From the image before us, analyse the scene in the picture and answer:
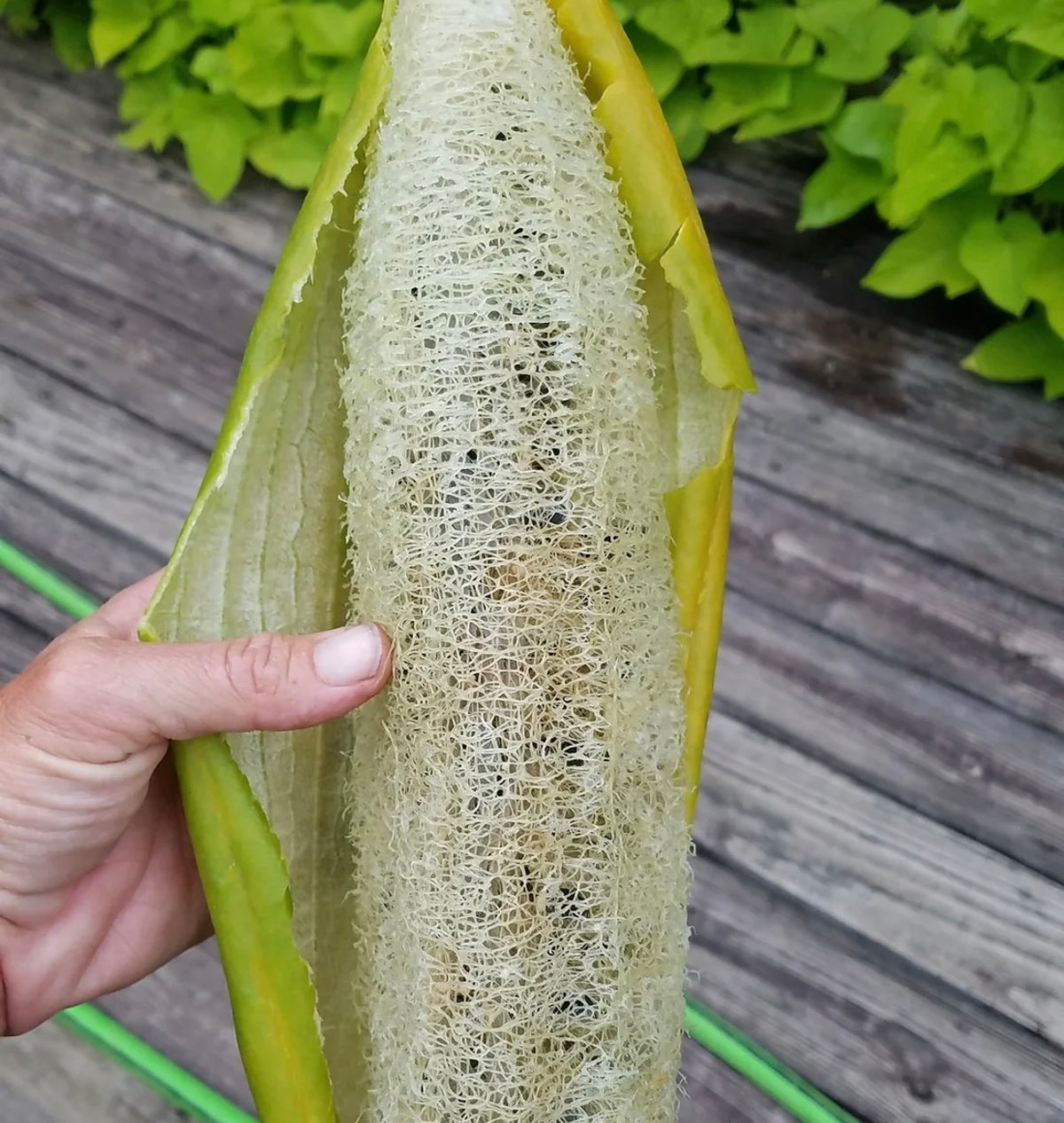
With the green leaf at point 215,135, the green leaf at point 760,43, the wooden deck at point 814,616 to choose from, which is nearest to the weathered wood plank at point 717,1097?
the wooden deck at point 814,616

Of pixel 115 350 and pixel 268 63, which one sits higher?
pixel 268 63

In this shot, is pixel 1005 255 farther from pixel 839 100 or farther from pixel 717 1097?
pixel 717 1097

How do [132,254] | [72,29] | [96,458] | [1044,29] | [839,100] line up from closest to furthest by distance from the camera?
1. [1044,29]
2. [839,100]
3. [96,458]
4. [132,254]
5. [72,29]

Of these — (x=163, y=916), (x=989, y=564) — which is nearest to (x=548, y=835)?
(x=163, y=916)

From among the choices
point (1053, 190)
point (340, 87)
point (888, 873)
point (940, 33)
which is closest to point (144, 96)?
point (340, 87)

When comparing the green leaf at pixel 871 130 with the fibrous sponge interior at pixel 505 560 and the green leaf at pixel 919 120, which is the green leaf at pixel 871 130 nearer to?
the green leaf at pixel 919 120

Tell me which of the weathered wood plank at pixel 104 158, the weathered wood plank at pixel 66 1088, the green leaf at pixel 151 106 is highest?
the green leaf at pixel 151 106
